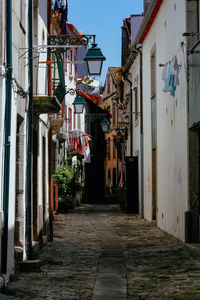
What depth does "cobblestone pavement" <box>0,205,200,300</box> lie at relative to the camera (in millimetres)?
7801

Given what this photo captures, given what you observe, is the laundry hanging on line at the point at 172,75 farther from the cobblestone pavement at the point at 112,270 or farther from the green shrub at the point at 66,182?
the green shrub at the point at 66,182

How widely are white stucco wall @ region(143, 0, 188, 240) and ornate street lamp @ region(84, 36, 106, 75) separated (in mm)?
2337

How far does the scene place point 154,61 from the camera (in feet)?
67.3

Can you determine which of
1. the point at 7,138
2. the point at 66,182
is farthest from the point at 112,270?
the point at 66,182

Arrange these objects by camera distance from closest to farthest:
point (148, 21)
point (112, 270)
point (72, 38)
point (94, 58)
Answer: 1. point (112, 270)
2. point (94, 58)
3. point (72, 38)
4. point (148, 21)

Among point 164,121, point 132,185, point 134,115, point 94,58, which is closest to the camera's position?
point 94,58

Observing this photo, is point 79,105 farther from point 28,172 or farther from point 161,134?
point 28,172

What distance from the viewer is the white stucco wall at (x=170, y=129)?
1384cm

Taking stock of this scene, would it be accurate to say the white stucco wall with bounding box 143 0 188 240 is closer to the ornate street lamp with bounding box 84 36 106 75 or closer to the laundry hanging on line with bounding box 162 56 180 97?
the laundry hanging on line with bounding box 162 56 180 97

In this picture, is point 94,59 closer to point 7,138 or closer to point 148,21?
point 7,138

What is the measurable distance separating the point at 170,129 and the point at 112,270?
6.66m

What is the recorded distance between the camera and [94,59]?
12.1 metres

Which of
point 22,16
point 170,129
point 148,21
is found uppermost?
point 148,21

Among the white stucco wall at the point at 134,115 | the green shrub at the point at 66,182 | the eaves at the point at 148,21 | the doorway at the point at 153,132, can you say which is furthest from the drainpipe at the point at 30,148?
the green shrub at the point at 66,182
